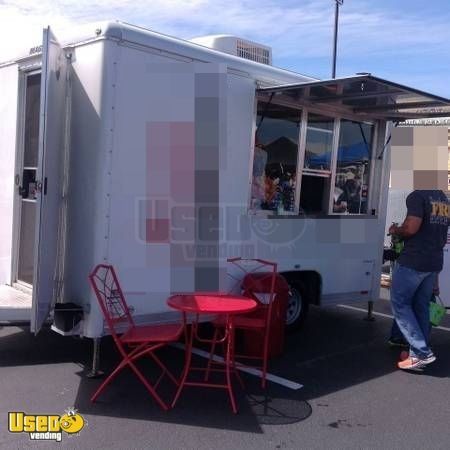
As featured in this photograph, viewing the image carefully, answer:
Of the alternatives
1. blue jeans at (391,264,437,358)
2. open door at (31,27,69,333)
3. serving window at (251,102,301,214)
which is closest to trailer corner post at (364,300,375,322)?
blue jeans at (391,264,437,358)

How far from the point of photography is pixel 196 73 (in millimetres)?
4918

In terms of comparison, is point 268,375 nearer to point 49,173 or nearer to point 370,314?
point 49,173

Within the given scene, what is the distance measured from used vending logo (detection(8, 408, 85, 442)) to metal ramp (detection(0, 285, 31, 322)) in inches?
38.6

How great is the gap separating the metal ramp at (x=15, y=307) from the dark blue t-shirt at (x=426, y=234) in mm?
3280

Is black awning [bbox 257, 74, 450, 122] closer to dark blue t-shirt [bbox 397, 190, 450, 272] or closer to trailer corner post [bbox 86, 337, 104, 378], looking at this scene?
dark blue t-shirt [bbox 397, 190, 450, 272]

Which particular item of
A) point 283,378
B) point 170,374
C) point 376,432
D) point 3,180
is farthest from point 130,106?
point 376,432

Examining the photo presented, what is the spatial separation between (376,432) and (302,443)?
0.56 meters

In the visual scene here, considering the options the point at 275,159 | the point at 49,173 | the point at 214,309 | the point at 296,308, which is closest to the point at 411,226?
the point at 275,159

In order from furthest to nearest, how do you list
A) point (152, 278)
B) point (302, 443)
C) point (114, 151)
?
point (152, 278) → point (114, 151) → point (302, 443)

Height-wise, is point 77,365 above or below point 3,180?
below

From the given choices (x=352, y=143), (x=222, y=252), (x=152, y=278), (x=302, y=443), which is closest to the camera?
(x=302, y=443)

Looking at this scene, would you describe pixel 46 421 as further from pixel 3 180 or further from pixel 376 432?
pixel 3 180

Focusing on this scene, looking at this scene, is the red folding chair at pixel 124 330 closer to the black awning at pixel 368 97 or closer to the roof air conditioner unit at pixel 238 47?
the black awning at pixel 368 97

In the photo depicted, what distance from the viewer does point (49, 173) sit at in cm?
441
